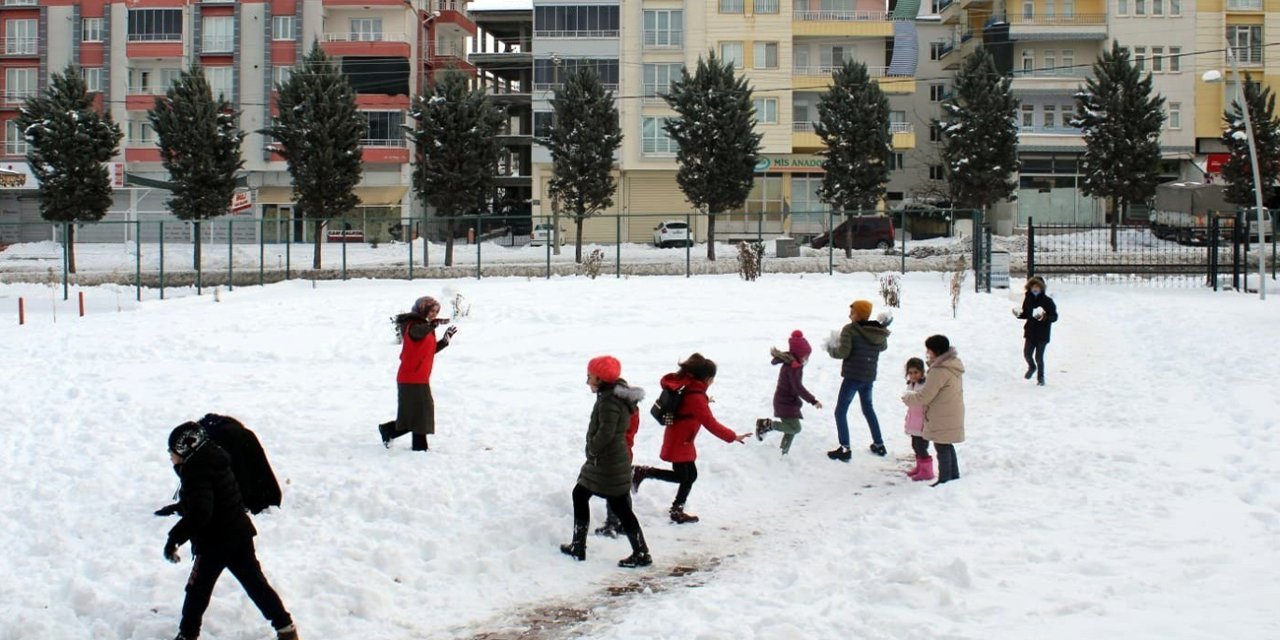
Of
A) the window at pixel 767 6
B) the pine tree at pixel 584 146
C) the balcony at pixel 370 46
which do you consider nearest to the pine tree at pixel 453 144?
the pine tree at pixel 584 146

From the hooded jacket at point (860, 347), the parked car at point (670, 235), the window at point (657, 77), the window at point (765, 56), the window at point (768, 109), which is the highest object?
the window at point (765, 56)

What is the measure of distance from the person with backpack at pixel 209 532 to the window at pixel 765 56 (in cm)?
5707

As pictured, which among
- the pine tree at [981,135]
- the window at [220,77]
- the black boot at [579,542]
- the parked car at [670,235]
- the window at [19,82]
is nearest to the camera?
the black boot at [579,542]

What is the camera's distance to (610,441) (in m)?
8.49

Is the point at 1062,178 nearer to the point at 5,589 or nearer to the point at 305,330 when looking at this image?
the point at 305,330

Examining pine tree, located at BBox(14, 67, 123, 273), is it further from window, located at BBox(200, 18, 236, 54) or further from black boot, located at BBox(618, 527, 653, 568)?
black boot, located at BBox(618, 527, 653, 568)

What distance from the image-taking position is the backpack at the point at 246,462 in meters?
7.15

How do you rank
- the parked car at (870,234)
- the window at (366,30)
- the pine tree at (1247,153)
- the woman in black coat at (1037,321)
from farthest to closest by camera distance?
the window at (366,30)
the pine tree at (1247,153)
the parked car at (870,234)
the woman in black coat at (1037,321)

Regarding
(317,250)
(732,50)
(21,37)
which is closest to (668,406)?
(317,250)

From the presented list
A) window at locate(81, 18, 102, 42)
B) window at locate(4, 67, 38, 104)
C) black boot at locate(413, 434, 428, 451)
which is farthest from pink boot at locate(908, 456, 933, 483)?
window at locate(4, 67, 38, 104)

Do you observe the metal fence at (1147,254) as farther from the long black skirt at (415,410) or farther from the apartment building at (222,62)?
the apartment building at (222,62)

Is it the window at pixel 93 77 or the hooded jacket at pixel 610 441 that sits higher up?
the window at pixel 93 77

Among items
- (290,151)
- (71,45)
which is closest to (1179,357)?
(290,151)

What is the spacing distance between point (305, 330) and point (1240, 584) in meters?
16.2
